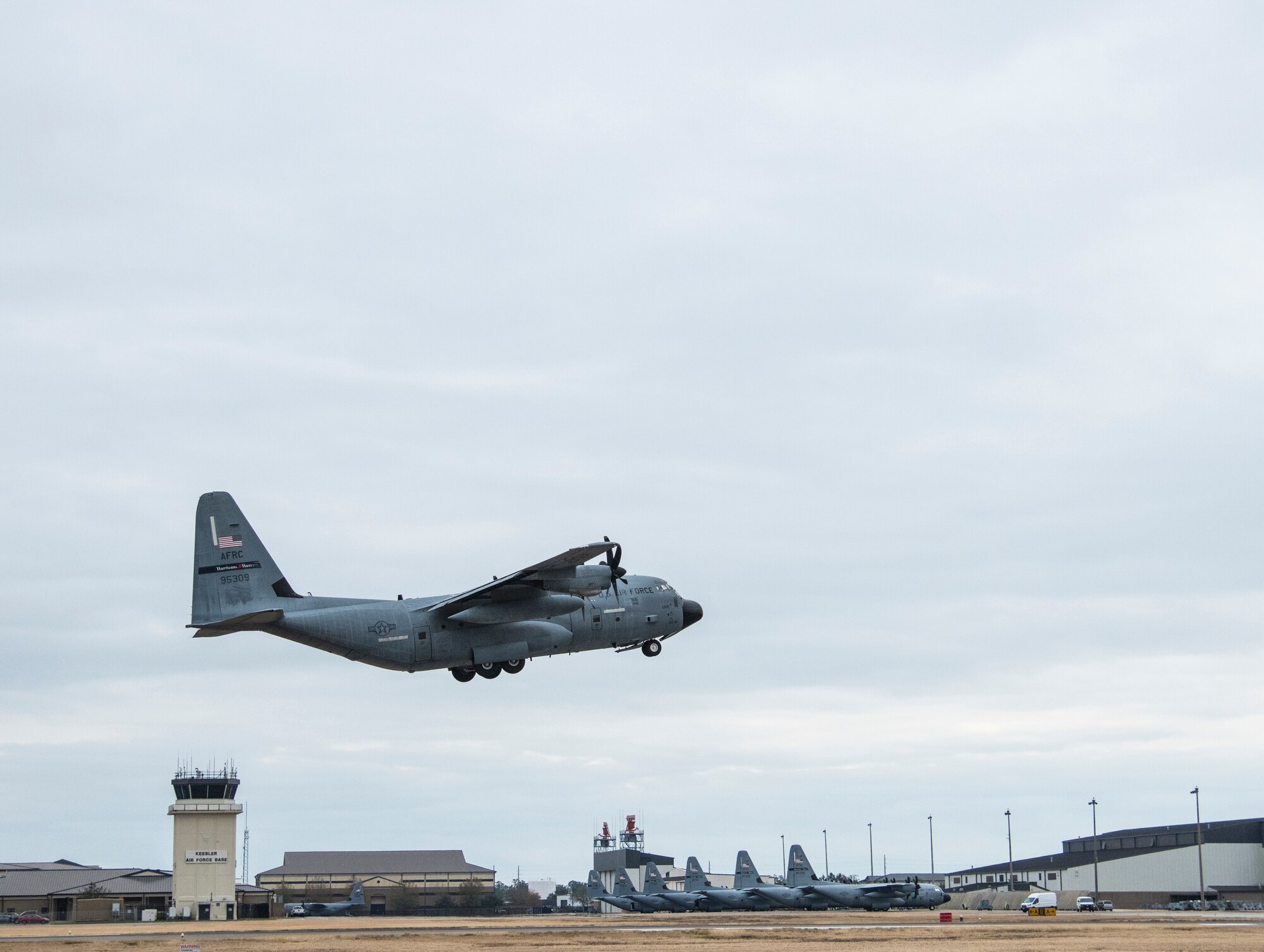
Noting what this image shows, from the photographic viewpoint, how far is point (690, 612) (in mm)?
56750

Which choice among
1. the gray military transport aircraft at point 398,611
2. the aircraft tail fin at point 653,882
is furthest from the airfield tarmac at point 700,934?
the gray military transport aircraft at point 398,611

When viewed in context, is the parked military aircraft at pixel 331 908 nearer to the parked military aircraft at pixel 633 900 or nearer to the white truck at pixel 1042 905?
the parked military aircraft at pixel 633 900

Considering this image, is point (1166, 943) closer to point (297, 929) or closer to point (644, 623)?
point (644, 623)

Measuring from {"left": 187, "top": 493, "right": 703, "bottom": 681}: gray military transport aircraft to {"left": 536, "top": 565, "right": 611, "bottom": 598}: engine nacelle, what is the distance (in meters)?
0.04

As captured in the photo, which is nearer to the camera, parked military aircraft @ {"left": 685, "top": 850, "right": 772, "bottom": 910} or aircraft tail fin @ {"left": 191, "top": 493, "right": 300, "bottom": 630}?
aircraft tail fin @ {"left": 191, "top": 493, "right": 300, "bottom": 630}

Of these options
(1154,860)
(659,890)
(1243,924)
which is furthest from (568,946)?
(1154,860)

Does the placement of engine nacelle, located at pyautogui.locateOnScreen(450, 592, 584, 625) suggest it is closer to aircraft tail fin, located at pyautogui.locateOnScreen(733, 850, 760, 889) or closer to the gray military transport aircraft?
the gray military transport aircraft

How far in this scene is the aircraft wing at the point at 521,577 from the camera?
47.1 m

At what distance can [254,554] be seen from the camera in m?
50.8

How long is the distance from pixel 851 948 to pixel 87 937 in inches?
1727

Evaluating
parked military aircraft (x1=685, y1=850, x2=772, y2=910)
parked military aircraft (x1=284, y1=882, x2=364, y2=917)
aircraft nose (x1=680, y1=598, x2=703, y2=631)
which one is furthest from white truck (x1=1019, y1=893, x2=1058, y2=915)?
parked military aircraft (x1=284, y1=882, x2=364, y2=917)

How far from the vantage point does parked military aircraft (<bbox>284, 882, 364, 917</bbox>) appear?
127 meters

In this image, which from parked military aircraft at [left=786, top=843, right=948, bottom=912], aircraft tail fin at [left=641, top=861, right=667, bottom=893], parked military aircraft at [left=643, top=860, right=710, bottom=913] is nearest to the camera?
parked military aircraft at [left=786, top=843, right=948, bottom=912]

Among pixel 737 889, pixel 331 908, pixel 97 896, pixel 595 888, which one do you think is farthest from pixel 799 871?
pixel 97 896
